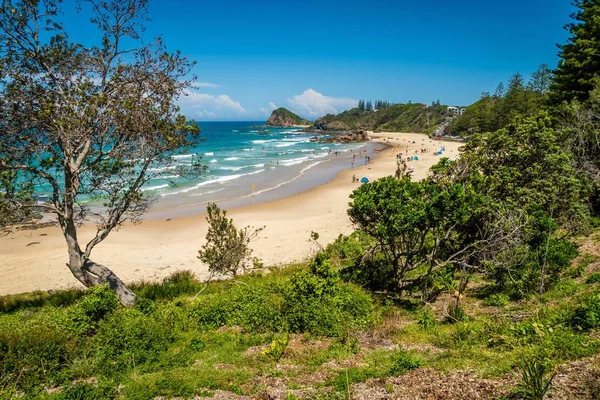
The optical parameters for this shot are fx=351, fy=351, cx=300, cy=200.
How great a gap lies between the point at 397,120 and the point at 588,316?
167494 mm

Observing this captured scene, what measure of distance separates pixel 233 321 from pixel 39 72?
8.39m

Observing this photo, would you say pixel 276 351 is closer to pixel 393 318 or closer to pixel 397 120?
pixel 393 318

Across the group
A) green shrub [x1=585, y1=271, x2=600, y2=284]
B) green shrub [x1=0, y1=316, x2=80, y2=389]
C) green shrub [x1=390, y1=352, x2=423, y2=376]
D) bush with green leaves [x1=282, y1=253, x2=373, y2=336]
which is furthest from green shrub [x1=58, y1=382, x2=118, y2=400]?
green shrub [x1=585, y1=271, x2=600, y2=284]

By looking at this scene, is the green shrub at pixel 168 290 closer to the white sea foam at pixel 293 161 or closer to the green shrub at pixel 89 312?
the green shrub at pixel 89 312

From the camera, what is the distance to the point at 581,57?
69.2ft

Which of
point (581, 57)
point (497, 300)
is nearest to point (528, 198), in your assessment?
point (497, 300)

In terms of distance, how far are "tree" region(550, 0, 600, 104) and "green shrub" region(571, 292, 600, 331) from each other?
1769 cm

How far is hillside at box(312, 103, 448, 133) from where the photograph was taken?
483 ft

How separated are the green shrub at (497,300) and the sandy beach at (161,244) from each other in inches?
420

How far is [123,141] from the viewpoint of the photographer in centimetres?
1030

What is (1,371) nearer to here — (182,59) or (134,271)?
(182,59)

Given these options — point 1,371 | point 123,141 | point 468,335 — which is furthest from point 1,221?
point 468,335

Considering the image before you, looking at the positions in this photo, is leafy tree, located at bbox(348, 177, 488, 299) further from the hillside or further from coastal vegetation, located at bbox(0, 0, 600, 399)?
the hillside

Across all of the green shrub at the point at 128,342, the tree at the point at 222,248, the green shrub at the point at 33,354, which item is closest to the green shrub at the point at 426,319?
the green shrub at the point at 128,342
